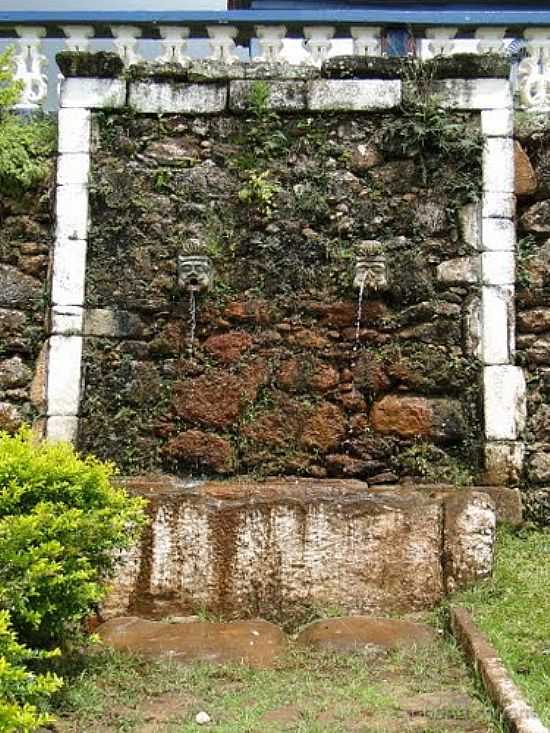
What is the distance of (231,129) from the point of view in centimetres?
717

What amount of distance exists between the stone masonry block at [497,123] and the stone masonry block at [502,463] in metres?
2.21

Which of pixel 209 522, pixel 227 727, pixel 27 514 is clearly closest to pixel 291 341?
pixel 209 522

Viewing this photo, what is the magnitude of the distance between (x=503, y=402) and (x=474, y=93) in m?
2.24

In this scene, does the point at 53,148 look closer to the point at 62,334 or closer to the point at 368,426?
the point at 62,334

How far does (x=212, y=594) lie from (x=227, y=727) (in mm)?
1708

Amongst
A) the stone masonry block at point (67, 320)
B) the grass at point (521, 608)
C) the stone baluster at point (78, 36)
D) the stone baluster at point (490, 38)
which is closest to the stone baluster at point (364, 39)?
the stone baluster at point (490, 38)

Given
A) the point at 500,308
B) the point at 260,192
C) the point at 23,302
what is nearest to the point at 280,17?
the point at 260,192

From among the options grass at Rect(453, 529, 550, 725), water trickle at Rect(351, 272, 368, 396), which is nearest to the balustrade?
water trickle at Rect(351, 272, 368, 396)

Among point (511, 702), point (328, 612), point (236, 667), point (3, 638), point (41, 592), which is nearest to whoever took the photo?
point (3, 638)

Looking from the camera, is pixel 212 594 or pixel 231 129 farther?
pixel 231 129

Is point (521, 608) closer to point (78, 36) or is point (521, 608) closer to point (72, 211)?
point (72, 211)

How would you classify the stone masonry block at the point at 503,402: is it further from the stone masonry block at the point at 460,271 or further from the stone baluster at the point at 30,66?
the stone baluster at the point at 30,66

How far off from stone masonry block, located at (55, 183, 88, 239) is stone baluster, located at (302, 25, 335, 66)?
1959 mm

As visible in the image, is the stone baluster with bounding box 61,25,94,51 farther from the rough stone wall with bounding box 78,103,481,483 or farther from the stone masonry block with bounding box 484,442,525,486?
the stone masonry block with bounding box 484,442,525,486
